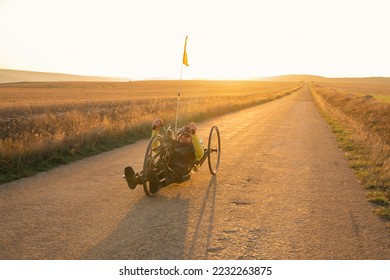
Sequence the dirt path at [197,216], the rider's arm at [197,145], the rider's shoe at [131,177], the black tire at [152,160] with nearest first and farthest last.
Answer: the dirt path at [197,216] < the black tire at [152,160] < the rider's shoe at [131,177] < the rider's arm at [197,145]

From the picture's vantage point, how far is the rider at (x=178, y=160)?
6219mm

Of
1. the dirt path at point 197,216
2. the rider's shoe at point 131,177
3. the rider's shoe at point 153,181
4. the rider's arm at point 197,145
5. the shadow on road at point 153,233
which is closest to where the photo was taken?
the shadow on road at point 153,233

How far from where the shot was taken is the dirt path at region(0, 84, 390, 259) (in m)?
4.32

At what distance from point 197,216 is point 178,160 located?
1716mm

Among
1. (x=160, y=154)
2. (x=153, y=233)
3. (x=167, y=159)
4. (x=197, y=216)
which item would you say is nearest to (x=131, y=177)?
(x=160, y=154)

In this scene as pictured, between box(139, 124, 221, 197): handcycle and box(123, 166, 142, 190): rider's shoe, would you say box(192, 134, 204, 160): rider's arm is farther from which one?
box(123, 166, 142, 190): rider's shoe

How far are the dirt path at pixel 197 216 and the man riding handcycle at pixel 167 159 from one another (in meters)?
0.31

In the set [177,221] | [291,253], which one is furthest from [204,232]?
[291,253]

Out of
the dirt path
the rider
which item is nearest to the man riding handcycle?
the rider

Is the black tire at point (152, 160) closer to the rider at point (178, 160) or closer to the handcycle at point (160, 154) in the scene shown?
the handcycle at point (160, 154)

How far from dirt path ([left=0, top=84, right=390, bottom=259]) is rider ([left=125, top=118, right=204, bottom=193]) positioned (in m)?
0.30

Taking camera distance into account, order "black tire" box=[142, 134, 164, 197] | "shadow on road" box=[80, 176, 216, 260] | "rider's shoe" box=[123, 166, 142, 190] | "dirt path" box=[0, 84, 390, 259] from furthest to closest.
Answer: "rider's shoe" box=[123, 166, 142, 190] → "black tire" box=[142, 134, 164, 197] → "dirt path" box=[0, 84, 390, 259] → "shadow on road" box=[80, 176, 216, 260]

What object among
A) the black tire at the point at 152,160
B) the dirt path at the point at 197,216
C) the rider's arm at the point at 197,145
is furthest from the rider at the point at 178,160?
the dirt path at the point at 197,216
